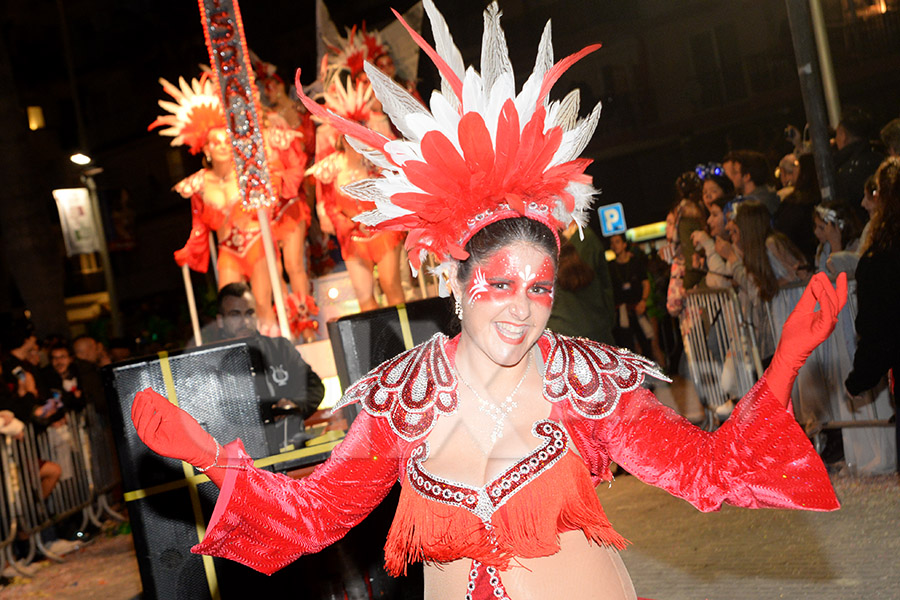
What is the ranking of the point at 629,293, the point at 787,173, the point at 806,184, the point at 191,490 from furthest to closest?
the point at 629,293 < the point at 787,173 < the point at 806,184 < the point at 191,490

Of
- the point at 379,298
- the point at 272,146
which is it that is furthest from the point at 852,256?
the point at 272,146

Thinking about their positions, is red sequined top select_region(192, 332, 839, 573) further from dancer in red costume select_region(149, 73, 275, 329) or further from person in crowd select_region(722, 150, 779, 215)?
dancer in red costume select_region(149, 73, 275, 329)

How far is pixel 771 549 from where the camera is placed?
3.74m

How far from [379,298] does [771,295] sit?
248cm

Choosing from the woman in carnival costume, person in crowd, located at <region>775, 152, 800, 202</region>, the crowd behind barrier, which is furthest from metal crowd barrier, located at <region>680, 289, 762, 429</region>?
the woman in carnival costume

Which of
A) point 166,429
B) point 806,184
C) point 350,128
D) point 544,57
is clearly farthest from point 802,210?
point 166,429

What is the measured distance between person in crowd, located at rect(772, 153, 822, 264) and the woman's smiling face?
340 cm

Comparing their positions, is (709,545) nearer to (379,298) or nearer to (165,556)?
(165,556)

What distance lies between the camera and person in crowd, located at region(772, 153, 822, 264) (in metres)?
4.72

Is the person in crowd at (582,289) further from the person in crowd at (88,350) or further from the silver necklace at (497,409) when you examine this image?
the person in crowd at (88,350)

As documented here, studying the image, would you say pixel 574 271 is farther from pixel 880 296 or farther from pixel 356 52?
pixel 356 52

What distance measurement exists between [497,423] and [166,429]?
2.07 feet

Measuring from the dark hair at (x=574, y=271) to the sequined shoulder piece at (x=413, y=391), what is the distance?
3.10 m

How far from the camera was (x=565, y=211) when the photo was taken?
187 cm
